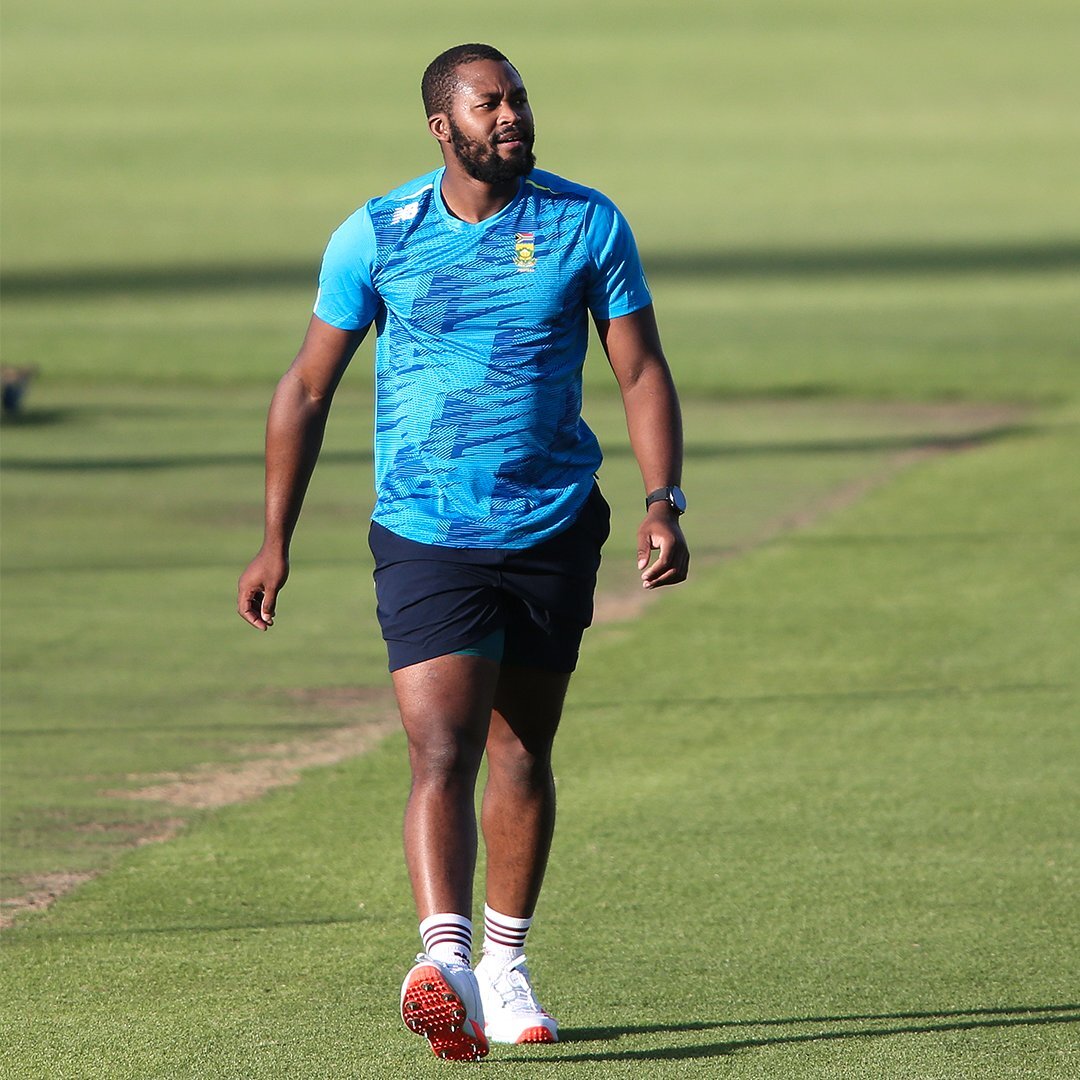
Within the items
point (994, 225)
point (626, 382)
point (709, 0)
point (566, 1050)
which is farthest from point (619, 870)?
point (709, 0)

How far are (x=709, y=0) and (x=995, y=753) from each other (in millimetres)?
52182

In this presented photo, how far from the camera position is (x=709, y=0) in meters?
57.8

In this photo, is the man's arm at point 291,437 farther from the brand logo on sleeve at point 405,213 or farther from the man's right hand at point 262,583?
the brand logo on sleeve at point 405,213

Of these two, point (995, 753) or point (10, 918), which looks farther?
point (995, 753)

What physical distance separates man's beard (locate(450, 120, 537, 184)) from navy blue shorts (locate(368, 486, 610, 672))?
2.56ft

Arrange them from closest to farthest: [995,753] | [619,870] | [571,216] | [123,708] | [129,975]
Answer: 1. [571,216]
2. [129,975]
3. [619,870]
4. [995,753]
5. [123,708]

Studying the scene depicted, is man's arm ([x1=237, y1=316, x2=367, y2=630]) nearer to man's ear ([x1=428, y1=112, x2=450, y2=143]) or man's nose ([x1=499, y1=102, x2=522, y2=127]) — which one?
man's ear ([x1=428, y1=112, x2=450, y2=143])

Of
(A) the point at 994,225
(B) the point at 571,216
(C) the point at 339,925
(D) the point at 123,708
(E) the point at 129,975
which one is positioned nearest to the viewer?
(B) the point at 571,216

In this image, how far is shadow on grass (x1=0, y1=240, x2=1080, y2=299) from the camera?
31453mm

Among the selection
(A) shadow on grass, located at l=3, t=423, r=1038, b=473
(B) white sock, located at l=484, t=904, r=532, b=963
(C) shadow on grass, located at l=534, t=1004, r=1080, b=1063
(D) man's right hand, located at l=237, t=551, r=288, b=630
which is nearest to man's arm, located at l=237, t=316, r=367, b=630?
(D) man's right hand, located at l=237, t=551, r=288, b=630

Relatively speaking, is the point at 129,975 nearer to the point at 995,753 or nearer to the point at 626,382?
the point at 626,382

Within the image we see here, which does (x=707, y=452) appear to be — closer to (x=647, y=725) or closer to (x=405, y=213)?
(x=647, y=725)

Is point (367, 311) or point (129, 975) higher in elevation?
point (367, 311)

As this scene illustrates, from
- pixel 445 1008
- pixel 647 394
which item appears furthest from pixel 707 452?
pixel 445 1008
